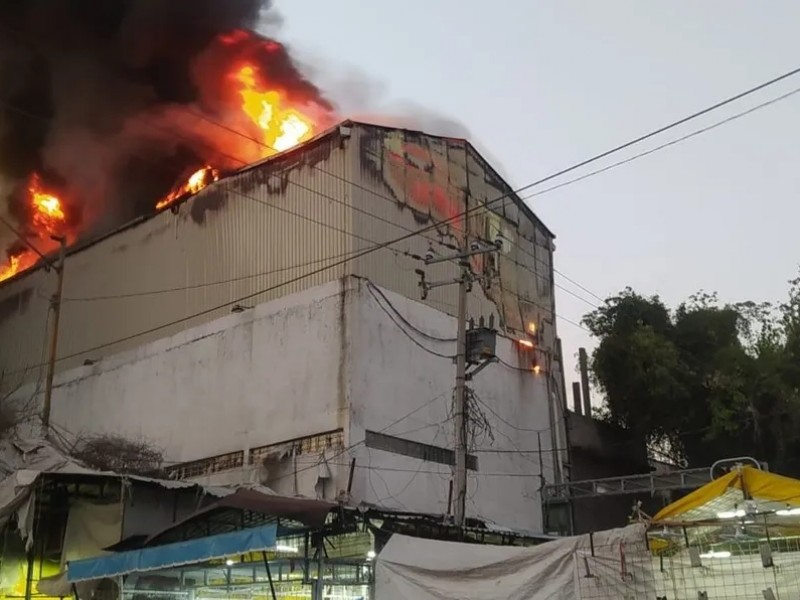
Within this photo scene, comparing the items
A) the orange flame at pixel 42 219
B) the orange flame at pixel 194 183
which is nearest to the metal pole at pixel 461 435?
the orange flame at pixel 194 183

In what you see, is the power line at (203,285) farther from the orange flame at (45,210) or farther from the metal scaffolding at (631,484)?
the metal scaffolding at (631,484)

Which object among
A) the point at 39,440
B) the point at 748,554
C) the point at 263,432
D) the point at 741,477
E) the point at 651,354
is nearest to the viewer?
the point at 741,477

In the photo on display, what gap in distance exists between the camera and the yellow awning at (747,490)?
Answer: 25.7 ft

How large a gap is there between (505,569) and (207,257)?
64.8ft

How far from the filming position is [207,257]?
2672 centimetres

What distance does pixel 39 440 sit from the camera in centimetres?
1809

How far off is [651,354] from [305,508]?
2346 centimetres

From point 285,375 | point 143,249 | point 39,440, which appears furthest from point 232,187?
point 39,440

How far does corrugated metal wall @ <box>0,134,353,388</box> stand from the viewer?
24328 millimetres

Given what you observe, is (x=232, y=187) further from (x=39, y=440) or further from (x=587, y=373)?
(x=587, y=373)

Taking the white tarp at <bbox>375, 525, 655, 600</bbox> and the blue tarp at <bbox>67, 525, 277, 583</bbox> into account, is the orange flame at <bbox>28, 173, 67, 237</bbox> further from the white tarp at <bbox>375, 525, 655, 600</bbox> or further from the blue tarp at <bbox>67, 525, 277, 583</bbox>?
the white tarp at <bbox>375, 525, 655, 600</bbox>

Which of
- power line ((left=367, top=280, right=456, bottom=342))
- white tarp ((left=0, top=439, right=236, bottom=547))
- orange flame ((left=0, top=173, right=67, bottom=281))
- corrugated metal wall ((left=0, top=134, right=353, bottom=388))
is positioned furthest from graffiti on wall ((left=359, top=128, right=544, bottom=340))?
orange flame ((left=0, top=173, right=67, bottom=281))

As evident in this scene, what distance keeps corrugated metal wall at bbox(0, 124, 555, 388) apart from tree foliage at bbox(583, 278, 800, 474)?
392cm

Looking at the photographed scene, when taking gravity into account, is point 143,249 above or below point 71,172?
below
